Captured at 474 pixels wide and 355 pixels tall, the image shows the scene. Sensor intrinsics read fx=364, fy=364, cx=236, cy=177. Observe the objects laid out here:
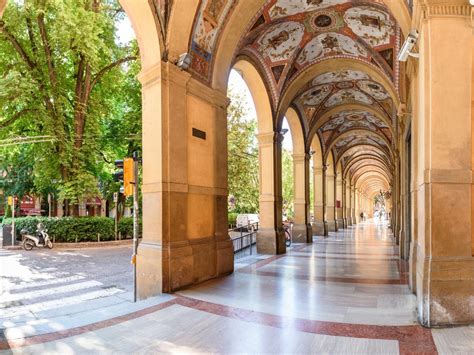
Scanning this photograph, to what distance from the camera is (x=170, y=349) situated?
399 cm

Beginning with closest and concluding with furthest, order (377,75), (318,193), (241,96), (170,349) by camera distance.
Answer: (170,349), (377,75), (318,193), (241,96)

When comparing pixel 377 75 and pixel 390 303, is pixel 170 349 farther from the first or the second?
pixel 377 75

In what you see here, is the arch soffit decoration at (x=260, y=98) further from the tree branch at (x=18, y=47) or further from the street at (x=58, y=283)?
the tree branch at (x=18, y=47)

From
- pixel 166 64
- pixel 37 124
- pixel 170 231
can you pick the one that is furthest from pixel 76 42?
pixel 170 231

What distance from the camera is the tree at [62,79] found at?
15.7 metres

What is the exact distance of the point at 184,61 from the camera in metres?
7.23

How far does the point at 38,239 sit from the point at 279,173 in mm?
11972

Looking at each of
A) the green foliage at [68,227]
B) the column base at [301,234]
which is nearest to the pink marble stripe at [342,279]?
the column base at [301,234]

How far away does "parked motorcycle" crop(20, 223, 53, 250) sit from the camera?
16.9 m

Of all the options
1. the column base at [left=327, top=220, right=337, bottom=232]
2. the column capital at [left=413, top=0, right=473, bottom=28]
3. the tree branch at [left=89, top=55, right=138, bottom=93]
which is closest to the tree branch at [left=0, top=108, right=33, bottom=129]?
the tree branch at [left=89, top=55, right=138, bottom=93]

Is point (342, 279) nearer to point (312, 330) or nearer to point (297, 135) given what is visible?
point (312, 330)

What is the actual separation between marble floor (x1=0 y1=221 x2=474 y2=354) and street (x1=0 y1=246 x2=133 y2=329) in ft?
5.70

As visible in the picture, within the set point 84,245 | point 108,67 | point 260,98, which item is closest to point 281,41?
point 260,98

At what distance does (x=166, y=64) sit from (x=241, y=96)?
18755mm
